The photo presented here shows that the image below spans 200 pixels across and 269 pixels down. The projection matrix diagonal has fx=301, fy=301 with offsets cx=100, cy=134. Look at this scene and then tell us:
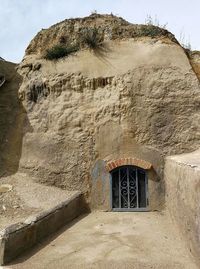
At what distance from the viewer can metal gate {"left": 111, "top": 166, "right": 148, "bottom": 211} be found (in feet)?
24.2

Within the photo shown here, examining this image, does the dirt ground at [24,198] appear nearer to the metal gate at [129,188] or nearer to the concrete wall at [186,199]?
the metal gate at [129,188]

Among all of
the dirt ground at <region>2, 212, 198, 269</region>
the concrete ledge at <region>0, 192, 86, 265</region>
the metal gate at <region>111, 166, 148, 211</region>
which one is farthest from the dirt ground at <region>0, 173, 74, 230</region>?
the metal gate at <region>111, 166, 148, 211</region>

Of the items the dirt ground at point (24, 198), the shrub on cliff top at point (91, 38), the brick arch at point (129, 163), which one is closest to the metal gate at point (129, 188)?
the brick arch at point (129, 163)

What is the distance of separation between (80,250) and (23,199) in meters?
2.29

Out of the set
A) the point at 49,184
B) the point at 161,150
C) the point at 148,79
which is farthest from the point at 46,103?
the point at 161,150

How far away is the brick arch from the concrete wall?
2.85ft

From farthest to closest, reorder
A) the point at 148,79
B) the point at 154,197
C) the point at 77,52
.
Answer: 1. the point at 77,52
2. the point at 148,79
3. the point at 154,197

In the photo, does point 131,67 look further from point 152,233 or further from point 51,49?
point 152,233

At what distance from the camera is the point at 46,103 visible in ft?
28.4

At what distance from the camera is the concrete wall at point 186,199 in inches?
161

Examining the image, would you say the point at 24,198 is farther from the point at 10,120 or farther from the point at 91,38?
the point at 91,38

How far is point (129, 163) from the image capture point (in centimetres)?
735

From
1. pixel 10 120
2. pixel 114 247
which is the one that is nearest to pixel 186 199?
pixel 114 247

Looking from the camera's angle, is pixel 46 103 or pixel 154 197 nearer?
pixel 154 197
